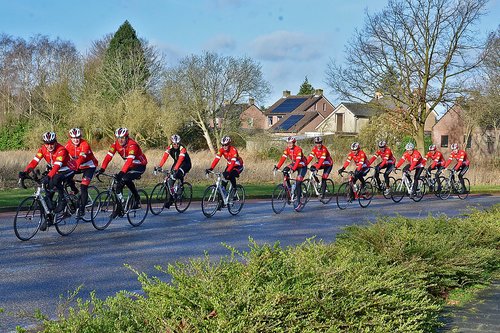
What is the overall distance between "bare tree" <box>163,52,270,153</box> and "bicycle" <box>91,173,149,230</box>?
3957 centimetres

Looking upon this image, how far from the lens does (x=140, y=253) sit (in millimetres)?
10508

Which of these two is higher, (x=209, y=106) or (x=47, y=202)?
(x=209, y=106)

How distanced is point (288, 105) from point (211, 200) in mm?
82195

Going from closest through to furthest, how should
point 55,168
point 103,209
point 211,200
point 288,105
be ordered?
1. point 55,168
2. point 103,209
3. point 211,200
4. point 288,105

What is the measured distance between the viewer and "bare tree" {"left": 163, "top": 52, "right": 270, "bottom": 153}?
53594 millimetres

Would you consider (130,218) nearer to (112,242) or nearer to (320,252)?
(112,242)

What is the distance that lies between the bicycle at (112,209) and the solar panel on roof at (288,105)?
82.2 meters

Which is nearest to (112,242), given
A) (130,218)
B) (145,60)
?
(130,218)

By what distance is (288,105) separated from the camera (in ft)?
321

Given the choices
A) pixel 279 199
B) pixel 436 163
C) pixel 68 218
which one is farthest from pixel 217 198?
pixel 436 163

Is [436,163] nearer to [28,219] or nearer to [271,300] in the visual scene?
[28,219]

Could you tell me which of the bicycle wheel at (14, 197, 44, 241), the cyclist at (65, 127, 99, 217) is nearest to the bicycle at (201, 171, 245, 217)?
the cyclist at (65, 127, 99, 217)

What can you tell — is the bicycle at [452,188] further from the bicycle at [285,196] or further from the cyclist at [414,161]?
the bicycle at [285,196]

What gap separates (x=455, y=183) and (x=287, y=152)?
1088 cm
